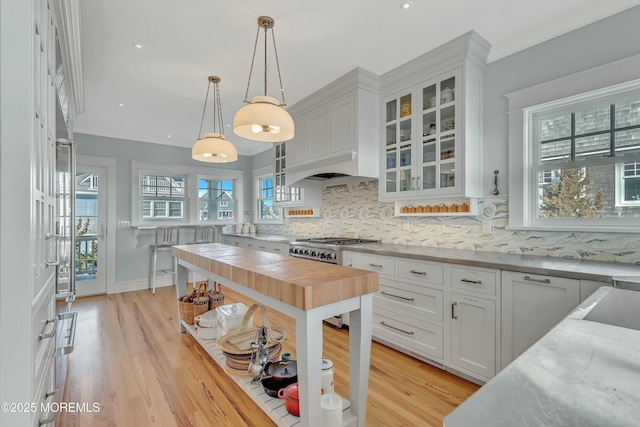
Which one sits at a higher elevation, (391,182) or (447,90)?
(447,90)

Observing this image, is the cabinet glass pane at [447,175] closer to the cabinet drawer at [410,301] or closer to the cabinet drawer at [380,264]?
the cabinet drawer at [380,264]

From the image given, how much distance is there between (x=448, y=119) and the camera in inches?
103

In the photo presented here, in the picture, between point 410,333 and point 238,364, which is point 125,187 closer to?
point 238,364

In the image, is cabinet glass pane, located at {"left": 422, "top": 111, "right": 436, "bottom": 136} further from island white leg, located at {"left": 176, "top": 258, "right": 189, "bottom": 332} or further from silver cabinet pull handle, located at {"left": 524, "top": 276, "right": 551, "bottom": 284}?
island white leg, located at {"left": 176, "top": 258, "right": 189, "bottom": 332}

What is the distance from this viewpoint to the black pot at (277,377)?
1.65m

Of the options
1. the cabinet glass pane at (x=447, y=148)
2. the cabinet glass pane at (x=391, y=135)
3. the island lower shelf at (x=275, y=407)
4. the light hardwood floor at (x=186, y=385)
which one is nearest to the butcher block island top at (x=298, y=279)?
the island lower shelf at (x=275, y=407)

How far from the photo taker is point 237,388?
2.09 meters

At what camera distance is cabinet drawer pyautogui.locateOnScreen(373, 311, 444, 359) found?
231 cm

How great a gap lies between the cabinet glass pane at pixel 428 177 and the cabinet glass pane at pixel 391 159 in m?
0.38

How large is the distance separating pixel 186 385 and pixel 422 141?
2813mm

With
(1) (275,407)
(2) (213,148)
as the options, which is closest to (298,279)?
(1) (275,407)

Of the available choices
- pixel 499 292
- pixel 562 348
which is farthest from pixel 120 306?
pixel 562 348

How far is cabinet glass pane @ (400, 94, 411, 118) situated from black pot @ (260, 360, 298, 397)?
8.08 ft

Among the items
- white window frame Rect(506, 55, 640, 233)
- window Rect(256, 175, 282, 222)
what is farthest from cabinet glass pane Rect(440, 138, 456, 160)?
window Rect(256, 175, 282, 222)
